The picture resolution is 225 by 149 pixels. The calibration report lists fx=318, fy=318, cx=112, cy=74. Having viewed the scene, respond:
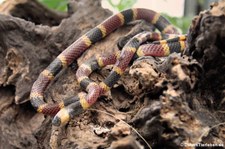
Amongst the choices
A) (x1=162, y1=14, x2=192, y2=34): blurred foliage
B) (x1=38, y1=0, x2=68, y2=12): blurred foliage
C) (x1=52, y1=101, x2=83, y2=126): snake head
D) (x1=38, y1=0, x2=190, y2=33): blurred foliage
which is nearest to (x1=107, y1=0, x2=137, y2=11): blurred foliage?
(x1=38, y1=0, x2=190, y2=33): blurred foliage

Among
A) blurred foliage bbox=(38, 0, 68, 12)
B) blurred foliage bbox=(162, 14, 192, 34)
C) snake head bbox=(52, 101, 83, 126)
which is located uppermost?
blurred foliage bbox=(38, 0, 68, 12)

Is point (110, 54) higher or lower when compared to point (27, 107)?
higher

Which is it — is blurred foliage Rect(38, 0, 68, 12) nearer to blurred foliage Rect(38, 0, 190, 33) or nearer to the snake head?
blurred foliage Rect(38, 0, 190, 33)

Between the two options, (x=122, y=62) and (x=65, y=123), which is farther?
(x=122, y=62)

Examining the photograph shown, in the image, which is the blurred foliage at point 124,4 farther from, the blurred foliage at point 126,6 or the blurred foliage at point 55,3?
the blurred foliage at point 55,3

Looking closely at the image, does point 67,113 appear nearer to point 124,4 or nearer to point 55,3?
point 124,4

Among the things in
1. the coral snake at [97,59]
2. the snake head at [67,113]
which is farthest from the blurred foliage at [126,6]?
the snake head at [67,113]

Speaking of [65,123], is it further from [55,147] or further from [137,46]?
[137,46]

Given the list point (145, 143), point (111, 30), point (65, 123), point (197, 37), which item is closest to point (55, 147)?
point (65, 123)
